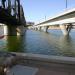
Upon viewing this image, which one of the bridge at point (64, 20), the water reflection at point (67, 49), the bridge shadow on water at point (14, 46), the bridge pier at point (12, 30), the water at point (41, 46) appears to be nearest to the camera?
the water reflection at point (67, 49)

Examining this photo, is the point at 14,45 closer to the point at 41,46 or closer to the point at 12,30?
the point at 41,46

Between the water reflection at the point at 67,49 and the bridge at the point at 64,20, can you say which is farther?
the bridge at the point at 64,20

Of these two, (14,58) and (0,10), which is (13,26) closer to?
(0,10)

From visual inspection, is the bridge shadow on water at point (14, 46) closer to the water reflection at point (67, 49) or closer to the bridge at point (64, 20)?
the water reflection at point (67, 49)

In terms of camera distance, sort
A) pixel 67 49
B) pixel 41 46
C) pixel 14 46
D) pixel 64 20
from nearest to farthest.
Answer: pixel 67 49 → pixel 14 46 → pixel 41 46 → pixel 64 20

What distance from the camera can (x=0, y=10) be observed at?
27969 millimetres

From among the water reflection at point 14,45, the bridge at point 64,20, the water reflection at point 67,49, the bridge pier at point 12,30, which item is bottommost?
the water reflection at point 67,49

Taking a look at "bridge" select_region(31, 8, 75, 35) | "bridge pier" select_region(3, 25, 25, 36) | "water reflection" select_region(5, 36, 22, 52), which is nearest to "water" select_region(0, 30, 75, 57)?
"water reflection" select_region(5, 36, 22, 52)

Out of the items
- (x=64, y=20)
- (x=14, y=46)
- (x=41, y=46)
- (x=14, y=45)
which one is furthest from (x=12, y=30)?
(x=41, y=46)

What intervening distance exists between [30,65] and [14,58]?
60 centimetres

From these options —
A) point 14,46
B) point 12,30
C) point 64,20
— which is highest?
point 64,20

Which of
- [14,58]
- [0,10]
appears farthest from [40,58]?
[0,10]

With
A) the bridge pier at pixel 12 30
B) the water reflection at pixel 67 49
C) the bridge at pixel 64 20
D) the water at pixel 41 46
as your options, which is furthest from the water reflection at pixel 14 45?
the bridge pier at pixel 12 30

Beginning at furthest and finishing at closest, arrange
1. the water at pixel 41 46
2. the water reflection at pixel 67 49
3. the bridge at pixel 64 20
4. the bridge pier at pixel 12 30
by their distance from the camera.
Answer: the bridge pier at pixel 12 30
the bridge at pixel 64 20
the water at pixel 41 46
the water reflection at pixel 67 49
